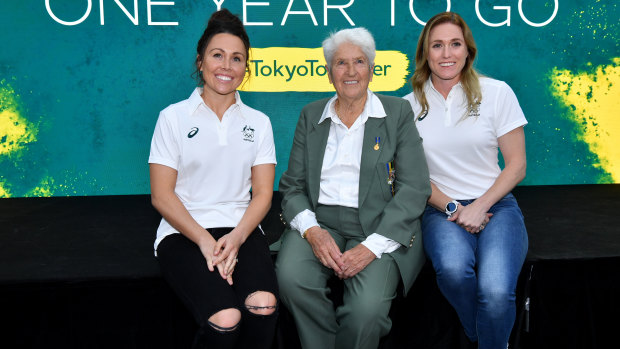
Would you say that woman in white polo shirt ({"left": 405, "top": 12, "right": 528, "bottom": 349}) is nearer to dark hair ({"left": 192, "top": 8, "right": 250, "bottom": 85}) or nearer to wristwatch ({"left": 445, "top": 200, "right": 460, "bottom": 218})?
wristwatch ({"left": 445, "top": 200, "right": 460, "bottom": 218})

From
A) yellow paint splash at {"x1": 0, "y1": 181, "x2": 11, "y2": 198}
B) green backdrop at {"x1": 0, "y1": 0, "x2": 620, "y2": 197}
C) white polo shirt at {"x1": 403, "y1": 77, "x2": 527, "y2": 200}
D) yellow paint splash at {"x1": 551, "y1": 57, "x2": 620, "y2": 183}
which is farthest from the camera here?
yellow paint splash at {"x1": 551, "y1": 57, "x2": 620, "y2": 183}

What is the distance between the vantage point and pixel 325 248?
6.28 ft

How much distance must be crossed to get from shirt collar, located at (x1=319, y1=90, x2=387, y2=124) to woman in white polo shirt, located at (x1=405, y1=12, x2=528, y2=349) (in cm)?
29

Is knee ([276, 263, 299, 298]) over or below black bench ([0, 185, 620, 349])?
over

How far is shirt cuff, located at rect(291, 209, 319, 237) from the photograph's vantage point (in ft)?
6.61

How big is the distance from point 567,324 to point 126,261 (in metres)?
2.01

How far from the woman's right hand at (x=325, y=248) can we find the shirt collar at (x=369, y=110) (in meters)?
0.49

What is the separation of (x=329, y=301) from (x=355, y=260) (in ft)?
0.63

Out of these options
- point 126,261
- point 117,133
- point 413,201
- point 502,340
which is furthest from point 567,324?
point 117,133

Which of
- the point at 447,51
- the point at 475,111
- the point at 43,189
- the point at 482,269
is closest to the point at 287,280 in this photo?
the point at 482,269

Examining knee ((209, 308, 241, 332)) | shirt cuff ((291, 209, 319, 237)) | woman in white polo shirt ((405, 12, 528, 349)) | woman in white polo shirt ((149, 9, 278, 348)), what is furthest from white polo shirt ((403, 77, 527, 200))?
knee ((209, 308, 241, 332))

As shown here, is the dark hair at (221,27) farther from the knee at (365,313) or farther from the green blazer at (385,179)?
the knee at (365,313)

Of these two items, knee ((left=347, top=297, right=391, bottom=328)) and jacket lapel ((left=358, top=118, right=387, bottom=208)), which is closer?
knee ((left=347, top=297, right=391, bottom=328))

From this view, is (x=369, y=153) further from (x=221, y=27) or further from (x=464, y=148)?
(x=221, y=27)
